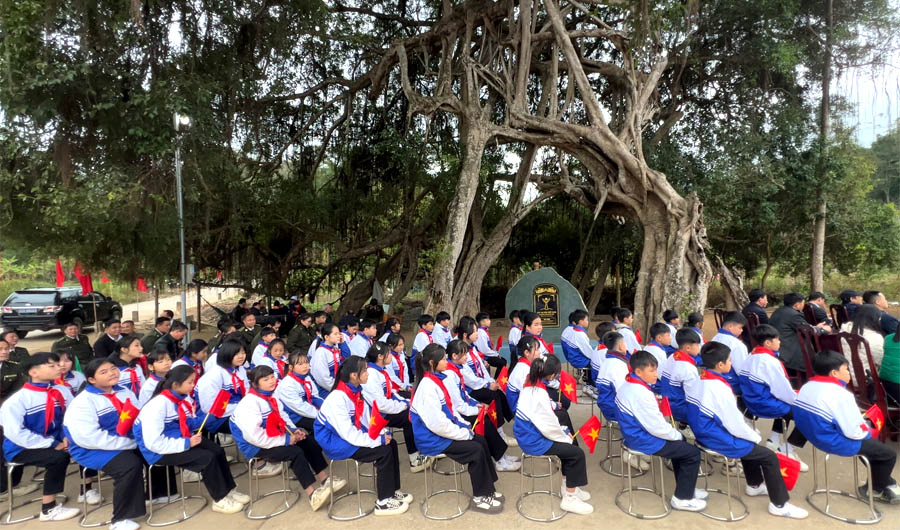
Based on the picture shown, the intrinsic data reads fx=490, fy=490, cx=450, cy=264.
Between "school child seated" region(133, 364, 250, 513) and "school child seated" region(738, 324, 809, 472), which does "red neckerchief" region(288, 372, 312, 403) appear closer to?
"school child seated" region(133, 364, 250, 513)

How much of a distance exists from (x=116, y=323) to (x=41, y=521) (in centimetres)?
232

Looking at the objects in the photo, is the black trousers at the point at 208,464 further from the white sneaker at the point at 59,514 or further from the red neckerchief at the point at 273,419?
the white sneaker at the point at 59,514

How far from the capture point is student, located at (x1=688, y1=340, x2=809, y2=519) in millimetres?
3203

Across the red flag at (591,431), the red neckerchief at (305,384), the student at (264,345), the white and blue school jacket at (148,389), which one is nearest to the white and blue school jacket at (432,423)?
the red flag at (591,431)

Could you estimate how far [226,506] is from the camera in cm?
364

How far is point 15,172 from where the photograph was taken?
6820mm

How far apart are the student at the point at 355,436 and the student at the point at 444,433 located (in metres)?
0.31

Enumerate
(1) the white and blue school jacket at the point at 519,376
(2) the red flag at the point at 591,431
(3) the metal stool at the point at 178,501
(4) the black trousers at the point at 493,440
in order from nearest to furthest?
(2) the red flag at the point at 591,431, (3) the metal stool at the point at 178,501, (1) the white and blue school jacket at the point at 519,376, (4) the black trousers at the point at 493,440

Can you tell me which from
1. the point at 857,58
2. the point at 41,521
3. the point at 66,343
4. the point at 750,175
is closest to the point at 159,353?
the point at 41,521

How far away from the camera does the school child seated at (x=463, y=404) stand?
→ 12.9 feet

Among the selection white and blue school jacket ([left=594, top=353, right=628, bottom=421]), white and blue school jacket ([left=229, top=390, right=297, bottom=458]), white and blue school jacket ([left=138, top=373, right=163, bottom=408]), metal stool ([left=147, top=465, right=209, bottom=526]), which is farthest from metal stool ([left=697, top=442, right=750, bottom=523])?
white and blue school jacket ([left=138, top=373, right=163, bottom=408])

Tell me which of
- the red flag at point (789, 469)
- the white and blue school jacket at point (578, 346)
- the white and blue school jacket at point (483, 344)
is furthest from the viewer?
the white and blue school jacket at point (483, 344)

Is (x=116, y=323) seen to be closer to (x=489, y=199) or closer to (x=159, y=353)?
(x=159, y=353)

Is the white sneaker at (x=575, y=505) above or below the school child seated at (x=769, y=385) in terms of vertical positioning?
below
